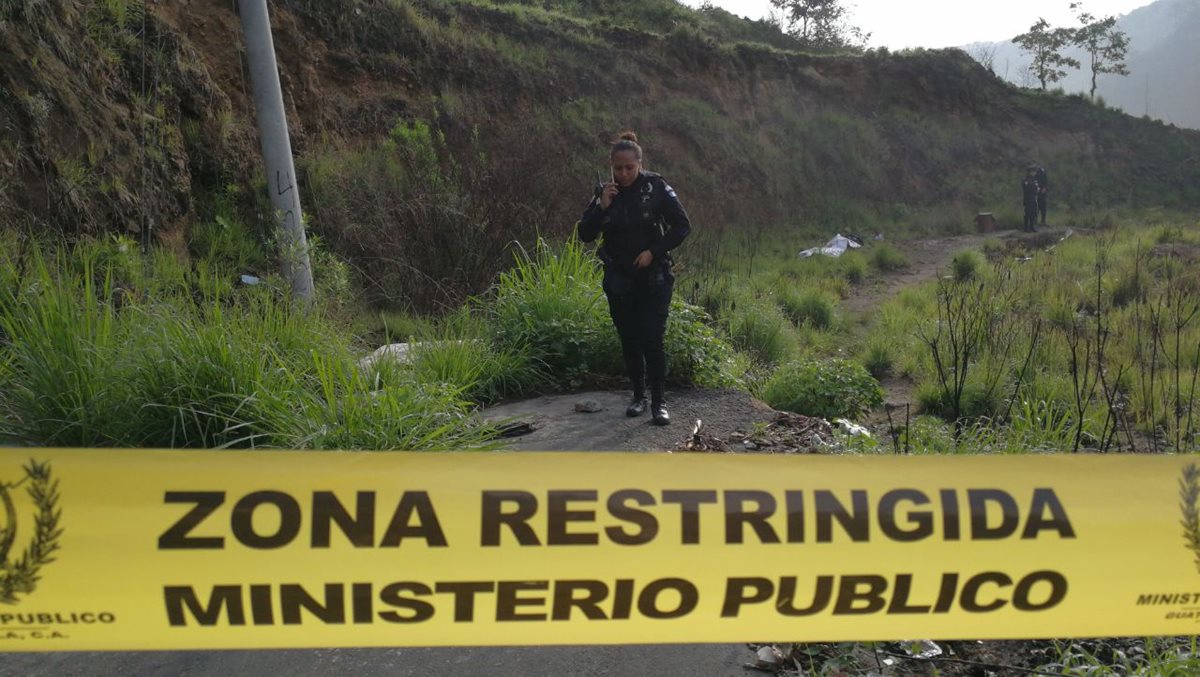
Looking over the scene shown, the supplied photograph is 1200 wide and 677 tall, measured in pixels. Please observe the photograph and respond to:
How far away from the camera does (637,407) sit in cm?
562

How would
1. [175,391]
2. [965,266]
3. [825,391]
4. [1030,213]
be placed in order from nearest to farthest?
[175,391]
[825,391]
[965,266]
[1030,213]

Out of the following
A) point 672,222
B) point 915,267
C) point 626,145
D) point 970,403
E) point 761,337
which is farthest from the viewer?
point 915,267

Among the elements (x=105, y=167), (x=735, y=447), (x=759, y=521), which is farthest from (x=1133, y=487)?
(x=105, y=167)

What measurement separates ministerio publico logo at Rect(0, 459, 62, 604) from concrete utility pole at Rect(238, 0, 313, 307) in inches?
161

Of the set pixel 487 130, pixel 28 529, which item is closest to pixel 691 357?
pixel 28 529

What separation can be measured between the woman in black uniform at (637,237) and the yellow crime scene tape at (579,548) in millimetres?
2909

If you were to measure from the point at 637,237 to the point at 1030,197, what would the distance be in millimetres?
23662

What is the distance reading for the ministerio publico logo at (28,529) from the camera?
206cm

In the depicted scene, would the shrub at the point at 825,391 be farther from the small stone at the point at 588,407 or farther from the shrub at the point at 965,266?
the shrub at the point at 965,266

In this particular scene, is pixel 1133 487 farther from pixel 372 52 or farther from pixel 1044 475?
pixel 372 52

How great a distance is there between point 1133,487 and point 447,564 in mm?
1797

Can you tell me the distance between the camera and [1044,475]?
2.33 m

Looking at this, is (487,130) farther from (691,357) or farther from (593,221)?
(593,221)

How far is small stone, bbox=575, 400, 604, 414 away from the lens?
571 cm
